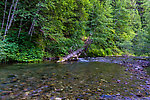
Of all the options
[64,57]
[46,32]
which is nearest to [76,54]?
[64,57]

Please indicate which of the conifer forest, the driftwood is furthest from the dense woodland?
the driftwood

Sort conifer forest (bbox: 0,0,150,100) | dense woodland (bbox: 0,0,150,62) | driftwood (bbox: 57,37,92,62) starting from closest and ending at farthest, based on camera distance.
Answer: conifer forest (bbox: 0,0,150,100) → dense woodland (bbox: 0,0,150,62) → driftwood (bbox: 57,37,92,62)

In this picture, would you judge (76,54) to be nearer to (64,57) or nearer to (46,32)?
(64,57)

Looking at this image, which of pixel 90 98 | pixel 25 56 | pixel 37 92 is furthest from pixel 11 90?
pixel 25 56

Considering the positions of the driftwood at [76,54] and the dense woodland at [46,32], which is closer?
the dense woodland at [46,32]

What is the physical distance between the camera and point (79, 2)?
50.4 ft

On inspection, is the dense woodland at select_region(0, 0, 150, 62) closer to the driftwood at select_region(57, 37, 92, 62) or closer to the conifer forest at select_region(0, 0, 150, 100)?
the conifer forest at select_region(0, 0, 150, 100)

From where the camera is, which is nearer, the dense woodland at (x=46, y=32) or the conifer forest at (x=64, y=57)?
the conifer forest at (x=64, y=57)

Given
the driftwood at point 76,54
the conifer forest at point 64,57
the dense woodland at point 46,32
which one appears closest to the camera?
the conifer forest at point 64,57

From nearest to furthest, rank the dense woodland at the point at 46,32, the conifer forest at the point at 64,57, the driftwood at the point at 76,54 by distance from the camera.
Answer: the conifer forest at the point at 64,57 < the dense woodland at the point at 46,32 < the driftwood at the point at 76,54

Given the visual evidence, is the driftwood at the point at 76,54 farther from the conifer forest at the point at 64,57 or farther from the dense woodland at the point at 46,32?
the dense woodland at the point at 46,32

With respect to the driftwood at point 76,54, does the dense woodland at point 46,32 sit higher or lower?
higher

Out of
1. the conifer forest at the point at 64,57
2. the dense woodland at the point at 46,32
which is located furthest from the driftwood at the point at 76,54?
the dense woodland at the point at 46,32

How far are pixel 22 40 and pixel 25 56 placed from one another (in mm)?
1671
